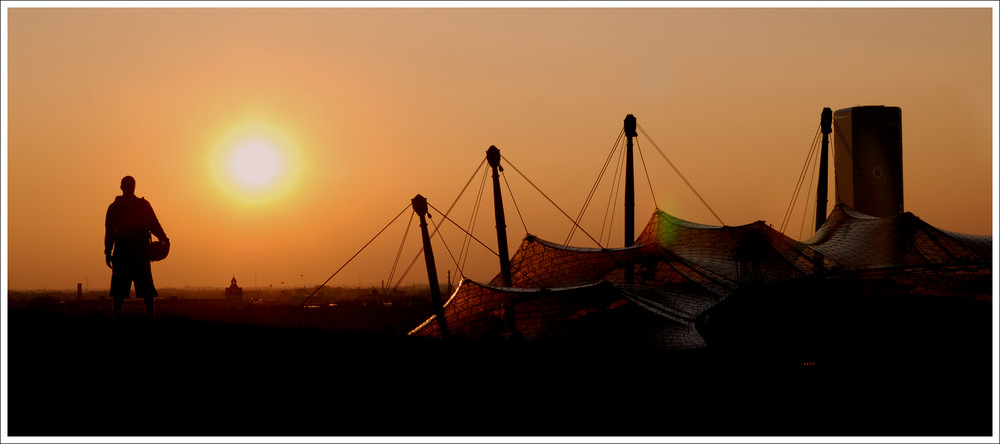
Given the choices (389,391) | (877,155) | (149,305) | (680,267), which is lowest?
(389,391)

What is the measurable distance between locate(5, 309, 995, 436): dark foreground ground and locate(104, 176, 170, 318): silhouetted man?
90cm

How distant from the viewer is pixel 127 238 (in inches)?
959

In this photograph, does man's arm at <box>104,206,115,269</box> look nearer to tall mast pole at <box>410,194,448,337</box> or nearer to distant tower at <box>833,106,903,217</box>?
tall mast pole at <box>410,194,448,337</box>

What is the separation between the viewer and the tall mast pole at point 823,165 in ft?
194

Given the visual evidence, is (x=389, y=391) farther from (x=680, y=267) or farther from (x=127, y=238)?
(x=680, y=267)

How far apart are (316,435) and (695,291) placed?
2818cm

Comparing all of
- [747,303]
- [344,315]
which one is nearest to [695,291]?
[747,303]

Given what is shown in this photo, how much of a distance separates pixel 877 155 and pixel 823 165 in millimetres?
59304

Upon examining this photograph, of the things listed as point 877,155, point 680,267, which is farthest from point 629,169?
point 877,155

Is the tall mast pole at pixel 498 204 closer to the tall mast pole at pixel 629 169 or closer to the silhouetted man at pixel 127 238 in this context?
the tall mast pole at pixel 629 169

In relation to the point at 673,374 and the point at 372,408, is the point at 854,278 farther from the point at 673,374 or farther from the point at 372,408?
the point at 372,408

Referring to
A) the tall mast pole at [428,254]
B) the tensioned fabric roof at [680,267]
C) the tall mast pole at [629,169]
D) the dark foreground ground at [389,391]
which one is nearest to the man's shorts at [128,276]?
the dark foreground ground at [389,391]

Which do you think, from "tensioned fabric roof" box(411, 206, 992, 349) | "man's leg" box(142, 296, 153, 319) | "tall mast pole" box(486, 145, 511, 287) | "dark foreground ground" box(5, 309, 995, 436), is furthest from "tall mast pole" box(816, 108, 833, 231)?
"man's leg" box(142, 296, 153, 319)

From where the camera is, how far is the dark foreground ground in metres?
19.5
